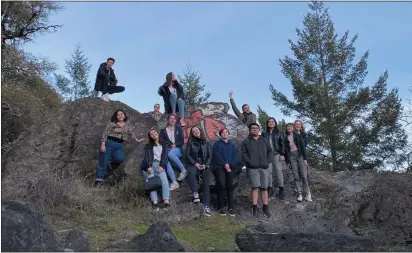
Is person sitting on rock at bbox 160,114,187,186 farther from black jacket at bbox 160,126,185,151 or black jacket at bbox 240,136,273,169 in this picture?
black jacket at bbox 240,136,273,169

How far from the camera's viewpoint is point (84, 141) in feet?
40.3

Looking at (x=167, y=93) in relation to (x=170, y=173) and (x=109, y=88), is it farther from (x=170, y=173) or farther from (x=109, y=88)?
(x=170, y=173)

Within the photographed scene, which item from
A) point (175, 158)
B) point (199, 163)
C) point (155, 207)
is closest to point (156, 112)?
point (175, 158)

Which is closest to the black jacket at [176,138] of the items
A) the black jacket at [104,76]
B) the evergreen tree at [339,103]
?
the black jacket at [104,76]

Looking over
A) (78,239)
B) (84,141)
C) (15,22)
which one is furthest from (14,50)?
(78,239)

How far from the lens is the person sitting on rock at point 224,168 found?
955 cm

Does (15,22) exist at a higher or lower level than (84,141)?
higher

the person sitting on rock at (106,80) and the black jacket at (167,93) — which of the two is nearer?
the person sitting on rock at (106,80)

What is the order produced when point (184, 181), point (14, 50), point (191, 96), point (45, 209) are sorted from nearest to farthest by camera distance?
point (45, 209)
point (184, 181)
point (14, 50)
point (191, 96)

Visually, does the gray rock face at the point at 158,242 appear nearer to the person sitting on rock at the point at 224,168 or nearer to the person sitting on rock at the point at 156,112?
the person sitting on rock at the point at 224,168

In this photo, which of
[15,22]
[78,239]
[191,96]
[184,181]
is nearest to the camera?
[78,239]

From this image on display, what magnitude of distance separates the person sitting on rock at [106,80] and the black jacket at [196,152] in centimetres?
381

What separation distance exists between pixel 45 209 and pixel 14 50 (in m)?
13.3

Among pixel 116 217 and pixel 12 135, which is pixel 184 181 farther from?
pixel 12 135
